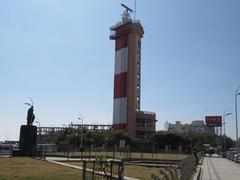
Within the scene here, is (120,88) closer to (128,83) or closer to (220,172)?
(128,83)

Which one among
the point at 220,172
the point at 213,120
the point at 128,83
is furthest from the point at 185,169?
the point at 213,120

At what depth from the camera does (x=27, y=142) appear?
4747 centimetres

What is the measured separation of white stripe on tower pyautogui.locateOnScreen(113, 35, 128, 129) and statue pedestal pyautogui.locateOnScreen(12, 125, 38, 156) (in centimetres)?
8267

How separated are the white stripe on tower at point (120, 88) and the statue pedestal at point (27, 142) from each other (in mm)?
82675

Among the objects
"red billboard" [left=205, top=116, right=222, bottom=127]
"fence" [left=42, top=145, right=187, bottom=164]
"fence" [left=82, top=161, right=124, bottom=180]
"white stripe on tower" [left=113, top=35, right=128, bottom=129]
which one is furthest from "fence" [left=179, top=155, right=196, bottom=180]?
"red billboard" [left=205, top=116, right=222, bottom=127]

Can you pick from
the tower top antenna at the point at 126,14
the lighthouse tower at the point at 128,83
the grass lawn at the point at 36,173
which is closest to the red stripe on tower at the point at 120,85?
the lighthouse tower at the point at 128,83

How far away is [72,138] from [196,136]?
53.0 meters

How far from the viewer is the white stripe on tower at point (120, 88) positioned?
13025 centimetres

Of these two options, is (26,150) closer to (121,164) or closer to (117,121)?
(121,164)

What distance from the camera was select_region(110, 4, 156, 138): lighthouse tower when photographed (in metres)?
130

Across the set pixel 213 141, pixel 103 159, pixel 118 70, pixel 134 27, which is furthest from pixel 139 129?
pixel 103 159

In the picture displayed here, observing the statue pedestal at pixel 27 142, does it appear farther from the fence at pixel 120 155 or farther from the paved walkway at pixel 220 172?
the paved walkway at pixel 220 172

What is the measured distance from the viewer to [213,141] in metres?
169

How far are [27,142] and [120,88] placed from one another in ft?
278
